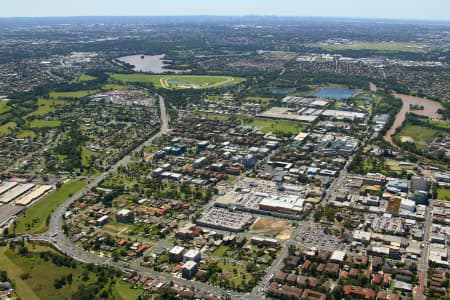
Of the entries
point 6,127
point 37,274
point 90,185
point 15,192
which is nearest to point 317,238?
point 37,274

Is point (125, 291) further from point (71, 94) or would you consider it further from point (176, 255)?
point (71, 94)

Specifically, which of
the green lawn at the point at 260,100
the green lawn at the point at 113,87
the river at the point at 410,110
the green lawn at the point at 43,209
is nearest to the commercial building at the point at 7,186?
the green lawn at the point at 43,209

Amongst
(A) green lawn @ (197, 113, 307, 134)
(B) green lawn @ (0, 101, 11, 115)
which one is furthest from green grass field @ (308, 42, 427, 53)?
(B) green lawn @ (0, 101, 11, 115)

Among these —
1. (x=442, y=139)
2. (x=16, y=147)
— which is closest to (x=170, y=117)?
(x=16, y=147)

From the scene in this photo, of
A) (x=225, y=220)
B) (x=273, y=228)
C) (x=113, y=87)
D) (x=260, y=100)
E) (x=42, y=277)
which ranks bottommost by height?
(x=42, y=277)

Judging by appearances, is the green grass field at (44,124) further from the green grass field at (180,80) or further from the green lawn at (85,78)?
the green lawn at (85,78)

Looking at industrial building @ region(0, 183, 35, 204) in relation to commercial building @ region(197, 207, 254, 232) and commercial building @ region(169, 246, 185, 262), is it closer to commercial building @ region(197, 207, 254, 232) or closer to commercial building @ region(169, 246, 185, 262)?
commercial building @ region(197, 207, 254, 232)
